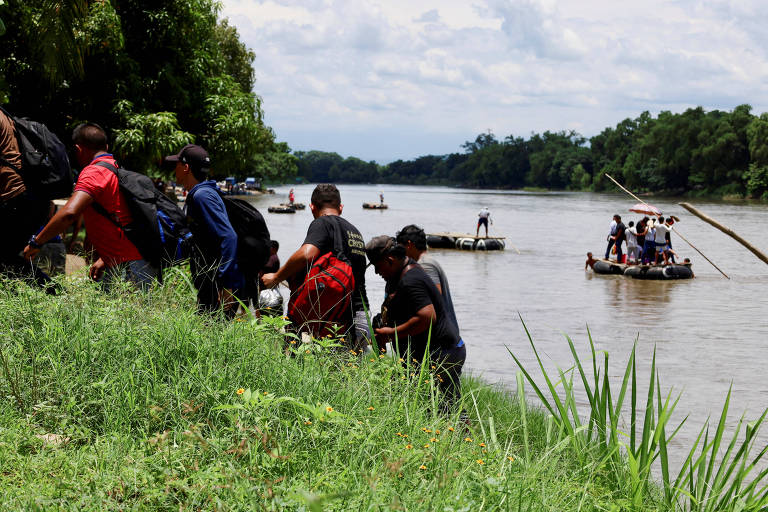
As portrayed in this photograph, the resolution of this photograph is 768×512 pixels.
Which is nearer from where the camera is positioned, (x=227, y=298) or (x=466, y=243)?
(x=227, y=298)

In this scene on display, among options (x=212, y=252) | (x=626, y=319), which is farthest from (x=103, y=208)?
(x=626, y=319)

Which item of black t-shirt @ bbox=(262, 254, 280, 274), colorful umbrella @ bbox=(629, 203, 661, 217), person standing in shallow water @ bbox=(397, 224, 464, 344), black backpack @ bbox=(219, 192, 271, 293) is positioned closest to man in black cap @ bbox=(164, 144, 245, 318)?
black backpack @ bbox=(219, 192, 271, 293)

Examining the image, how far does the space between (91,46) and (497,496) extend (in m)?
15.1

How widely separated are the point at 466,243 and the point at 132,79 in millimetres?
20054

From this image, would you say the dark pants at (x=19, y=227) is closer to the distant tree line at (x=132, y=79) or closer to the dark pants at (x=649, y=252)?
the distant tree line at (x=132, y=79)

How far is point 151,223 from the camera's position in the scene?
4.99 meters

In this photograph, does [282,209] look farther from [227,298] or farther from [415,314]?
[227,298]

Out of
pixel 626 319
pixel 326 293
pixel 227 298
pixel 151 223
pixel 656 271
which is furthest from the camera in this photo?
pixel 656 271

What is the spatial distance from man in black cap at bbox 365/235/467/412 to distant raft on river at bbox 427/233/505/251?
28.9 m

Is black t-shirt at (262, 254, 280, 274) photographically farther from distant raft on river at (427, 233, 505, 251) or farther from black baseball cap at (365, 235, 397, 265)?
distant raft on river at (427, 233, 505, 251)

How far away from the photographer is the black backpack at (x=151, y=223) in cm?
499

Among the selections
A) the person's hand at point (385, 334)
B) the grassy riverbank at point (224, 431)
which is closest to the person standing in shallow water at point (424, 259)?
the person's hand at point (385, 334)

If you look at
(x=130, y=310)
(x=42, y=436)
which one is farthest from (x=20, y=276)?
(x=42, y=436)

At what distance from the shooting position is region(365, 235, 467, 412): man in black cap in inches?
199
